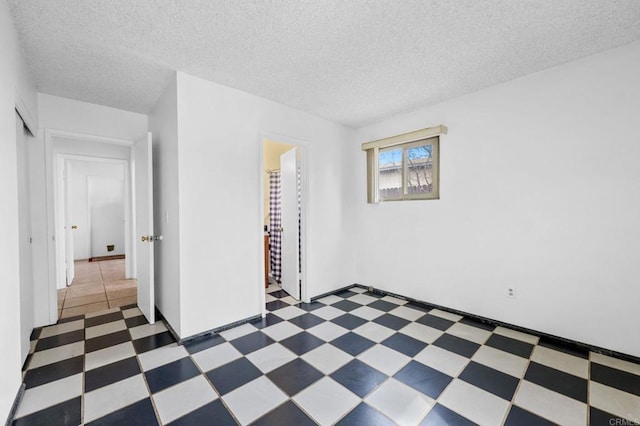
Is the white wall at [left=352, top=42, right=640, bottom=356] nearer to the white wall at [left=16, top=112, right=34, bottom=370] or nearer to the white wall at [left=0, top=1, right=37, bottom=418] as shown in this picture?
the white wall at [left=0, top=1, right=37, bottom=418]

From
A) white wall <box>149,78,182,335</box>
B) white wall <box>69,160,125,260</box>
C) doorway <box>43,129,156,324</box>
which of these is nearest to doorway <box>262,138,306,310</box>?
white wall <box>149,78,182,335</box>

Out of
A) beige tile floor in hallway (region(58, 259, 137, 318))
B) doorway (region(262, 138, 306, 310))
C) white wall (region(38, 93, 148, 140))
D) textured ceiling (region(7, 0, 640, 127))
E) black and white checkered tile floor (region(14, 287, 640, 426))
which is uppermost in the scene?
textured ceiling (region(7, 0, 640, 127))

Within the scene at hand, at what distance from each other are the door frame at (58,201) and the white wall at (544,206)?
4.03m

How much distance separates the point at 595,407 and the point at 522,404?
407mm

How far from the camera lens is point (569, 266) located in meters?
2.39

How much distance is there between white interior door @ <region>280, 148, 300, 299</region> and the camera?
3650mm

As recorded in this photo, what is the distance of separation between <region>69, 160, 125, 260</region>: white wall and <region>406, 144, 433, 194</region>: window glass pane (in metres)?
7.29

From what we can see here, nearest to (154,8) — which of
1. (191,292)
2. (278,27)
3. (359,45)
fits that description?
(278,27)

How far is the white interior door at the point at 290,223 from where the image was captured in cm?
365

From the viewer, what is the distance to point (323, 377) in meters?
1.95

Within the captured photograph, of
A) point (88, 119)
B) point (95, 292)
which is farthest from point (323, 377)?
point (95, 292)

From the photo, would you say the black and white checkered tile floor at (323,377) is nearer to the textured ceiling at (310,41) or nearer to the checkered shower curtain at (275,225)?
the checkered shower curtain at (275,225)

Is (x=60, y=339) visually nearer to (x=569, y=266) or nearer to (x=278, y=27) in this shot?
(x=278, y=27)

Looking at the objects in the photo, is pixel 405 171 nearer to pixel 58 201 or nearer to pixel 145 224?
pixel 145 224
